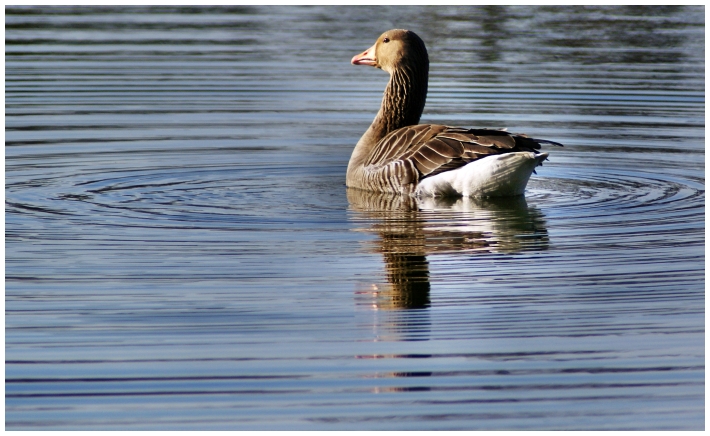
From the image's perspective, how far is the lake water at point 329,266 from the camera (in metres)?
5.92

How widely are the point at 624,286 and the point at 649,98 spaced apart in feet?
33.8

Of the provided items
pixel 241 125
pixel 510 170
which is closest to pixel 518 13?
pixel 241 125

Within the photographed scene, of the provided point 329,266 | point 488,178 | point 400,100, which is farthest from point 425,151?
point 329,266

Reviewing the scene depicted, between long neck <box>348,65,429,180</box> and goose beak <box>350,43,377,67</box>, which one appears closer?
long neck <box>348,65,429,180</box>

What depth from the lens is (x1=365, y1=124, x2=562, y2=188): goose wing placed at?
34.5ft

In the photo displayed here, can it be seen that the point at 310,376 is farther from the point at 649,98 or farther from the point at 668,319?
the point at 649,98

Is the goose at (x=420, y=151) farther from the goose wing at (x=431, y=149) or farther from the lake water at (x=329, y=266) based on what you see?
the lake water at (x=329, y=266)

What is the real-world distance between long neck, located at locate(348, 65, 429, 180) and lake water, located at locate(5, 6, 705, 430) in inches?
27.6

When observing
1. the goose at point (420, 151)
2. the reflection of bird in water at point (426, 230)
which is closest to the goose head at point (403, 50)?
the goose at point (420, 151)

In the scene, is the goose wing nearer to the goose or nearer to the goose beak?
the goose

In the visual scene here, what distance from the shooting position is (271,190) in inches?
446

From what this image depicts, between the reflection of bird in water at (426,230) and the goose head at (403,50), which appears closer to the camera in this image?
the reflection of bird in water at (426,230)

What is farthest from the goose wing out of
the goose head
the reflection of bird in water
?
the goose head

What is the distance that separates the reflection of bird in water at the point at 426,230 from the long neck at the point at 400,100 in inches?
39.8
